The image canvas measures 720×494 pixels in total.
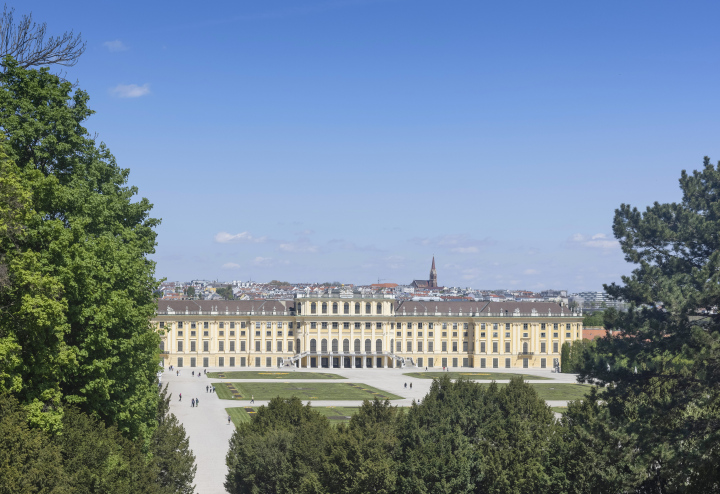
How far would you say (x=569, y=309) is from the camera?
122750 millimetres

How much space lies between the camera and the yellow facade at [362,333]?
11519 centimetres

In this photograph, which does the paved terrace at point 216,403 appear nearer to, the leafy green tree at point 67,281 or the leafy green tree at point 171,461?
the leafy green tree at point 171,461

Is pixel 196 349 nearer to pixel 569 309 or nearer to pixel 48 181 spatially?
pixel 569 309

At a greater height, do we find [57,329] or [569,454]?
[57,329]

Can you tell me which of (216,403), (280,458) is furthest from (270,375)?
(280,458)

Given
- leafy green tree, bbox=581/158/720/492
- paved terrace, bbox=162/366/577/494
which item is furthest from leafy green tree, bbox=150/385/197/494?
leafy green tree, bbox=581/158/720/492

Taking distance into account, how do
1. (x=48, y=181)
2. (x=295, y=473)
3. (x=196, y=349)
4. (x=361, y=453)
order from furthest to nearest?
(x=196, y=349) → (x=295, y=473) → (x=361, y=453) → (x=48, y=181)

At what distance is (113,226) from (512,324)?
95565 mm

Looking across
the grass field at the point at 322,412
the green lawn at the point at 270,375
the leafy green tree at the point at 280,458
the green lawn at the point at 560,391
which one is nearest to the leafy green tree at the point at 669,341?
the leafy green tree at the point at 280,458

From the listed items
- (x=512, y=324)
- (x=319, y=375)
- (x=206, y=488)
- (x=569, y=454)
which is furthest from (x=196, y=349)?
(x=569, y=454)

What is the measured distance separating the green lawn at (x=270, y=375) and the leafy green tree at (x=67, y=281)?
64.6 m

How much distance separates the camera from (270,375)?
323ft

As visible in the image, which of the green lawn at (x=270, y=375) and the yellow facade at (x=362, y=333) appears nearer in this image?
the green lawn at (x=270, y=375)

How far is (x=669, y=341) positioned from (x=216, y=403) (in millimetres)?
49670
